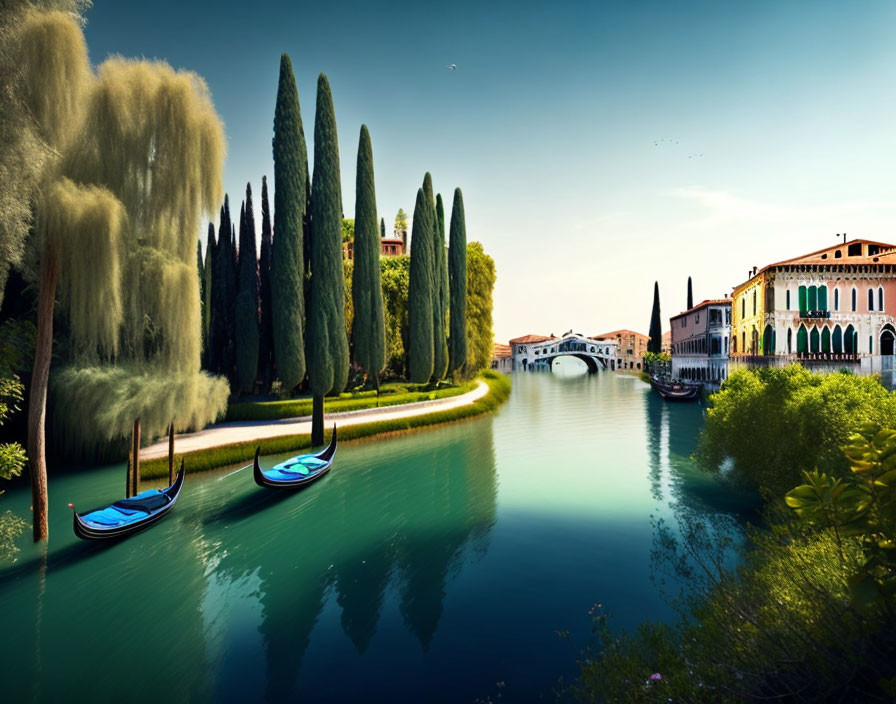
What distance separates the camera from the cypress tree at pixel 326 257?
19.1 meters

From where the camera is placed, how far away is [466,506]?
12.3 meters

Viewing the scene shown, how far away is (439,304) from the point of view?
96.2 feet

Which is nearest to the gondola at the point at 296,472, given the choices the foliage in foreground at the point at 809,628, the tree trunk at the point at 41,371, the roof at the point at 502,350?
the tree trunk at the point at 41,371

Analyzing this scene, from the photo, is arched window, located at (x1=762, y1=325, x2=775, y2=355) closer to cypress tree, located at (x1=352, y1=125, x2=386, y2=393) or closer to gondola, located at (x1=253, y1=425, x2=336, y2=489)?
cypress tree, located at (x1=352, y1=125, x2=386, y2=393)

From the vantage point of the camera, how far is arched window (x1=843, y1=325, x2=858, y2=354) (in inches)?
1019

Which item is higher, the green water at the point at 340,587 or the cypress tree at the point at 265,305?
the cypress tree at the point at 265,305

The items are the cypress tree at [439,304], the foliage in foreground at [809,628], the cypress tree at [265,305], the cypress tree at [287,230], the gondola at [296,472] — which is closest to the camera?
the foliage in foreground at [809,628]

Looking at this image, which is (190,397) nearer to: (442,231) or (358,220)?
(358,220)

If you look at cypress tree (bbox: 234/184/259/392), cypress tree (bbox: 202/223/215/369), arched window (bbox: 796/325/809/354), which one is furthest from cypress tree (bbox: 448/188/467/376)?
arched window (bbox: 796/325/809/354)

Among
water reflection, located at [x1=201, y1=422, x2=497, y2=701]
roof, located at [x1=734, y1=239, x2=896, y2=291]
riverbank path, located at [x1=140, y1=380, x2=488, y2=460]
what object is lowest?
water reflection, located at [x1=201, y1=422, x2=497, y2=701]

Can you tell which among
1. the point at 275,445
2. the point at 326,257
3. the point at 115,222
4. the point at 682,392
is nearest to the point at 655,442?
the point at 275,445

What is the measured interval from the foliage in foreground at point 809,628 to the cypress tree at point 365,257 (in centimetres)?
1921

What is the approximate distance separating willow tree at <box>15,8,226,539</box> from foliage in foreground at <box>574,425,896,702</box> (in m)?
10.5

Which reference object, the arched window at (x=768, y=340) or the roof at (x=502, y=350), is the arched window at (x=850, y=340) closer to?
the arched window at (x=768, y=340)
